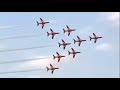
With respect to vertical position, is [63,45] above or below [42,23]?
below
